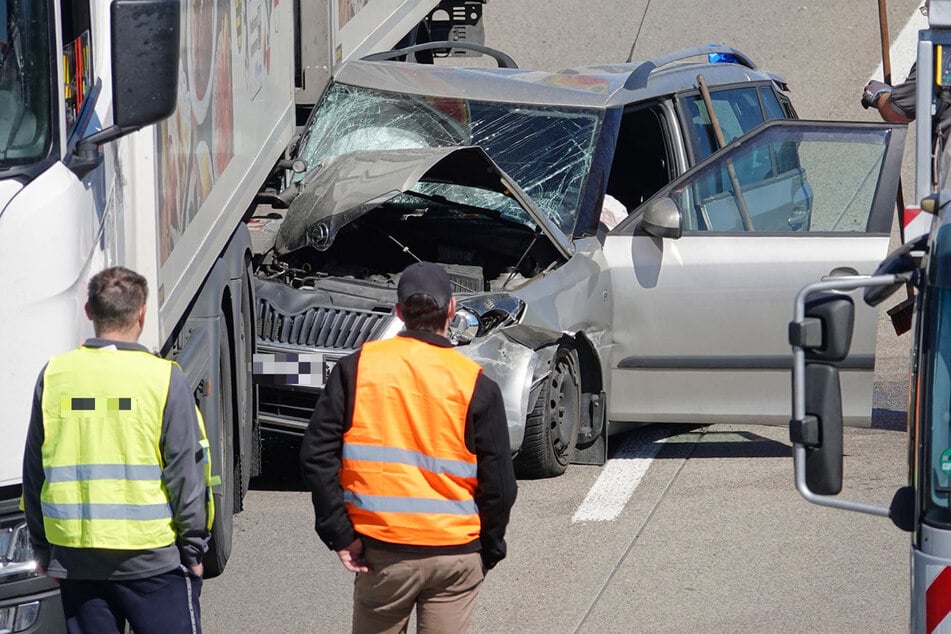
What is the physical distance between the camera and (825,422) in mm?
3645

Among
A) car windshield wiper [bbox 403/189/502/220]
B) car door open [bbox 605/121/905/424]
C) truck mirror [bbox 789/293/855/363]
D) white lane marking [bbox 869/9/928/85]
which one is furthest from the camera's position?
white lane marking [bbox 869/9/928/85]

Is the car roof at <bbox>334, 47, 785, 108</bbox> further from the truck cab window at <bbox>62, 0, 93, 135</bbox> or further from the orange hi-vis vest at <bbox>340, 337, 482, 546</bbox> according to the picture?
the orange hi-vis vest at <bbox>340, 337, 482, 546</bbox>

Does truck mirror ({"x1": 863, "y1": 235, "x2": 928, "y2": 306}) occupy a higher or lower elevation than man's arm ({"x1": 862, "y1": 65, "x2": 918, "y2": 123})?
lower

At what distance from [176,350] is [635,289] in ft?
9.60

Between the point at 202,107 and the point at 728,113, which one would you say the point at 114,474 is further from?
the point at 728,113

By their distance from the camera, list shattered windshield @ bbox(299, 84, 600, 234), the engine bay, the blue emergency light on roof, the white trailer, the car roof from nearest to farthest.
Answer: the white trailer
the engine bay
shattered windshield @ bbox(299, 84, 600, 234)
the car roof
the blue emergency light on roof

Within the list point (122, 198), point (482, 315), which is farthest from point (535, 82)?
point (122, 198)

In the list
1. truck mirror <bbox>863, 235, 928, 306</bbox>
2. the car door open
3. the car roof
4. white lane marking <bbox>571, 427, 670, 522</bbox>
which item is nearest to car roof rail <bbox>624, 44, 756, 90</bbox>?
the car roof

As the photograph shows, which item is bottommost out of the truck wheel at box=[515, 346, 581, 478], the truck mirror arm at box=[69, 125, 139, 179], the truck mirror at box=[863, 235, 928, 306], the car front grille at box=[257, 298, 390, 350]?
the truck wheel at box=[515, 346, 581, 478]

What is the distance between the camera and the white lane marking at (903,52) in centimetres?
1563

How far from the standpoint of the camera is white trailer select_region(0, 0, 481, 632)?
4320 millimetres

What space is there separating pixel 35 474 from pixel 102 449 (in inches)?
8.8

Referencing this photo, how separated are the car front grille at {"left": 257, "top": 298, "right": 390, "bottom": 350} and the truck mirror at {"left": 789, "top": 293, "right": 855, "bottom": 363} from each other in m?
3.83

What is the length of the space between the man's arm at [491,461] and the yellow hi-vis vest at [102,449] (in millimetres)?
854
